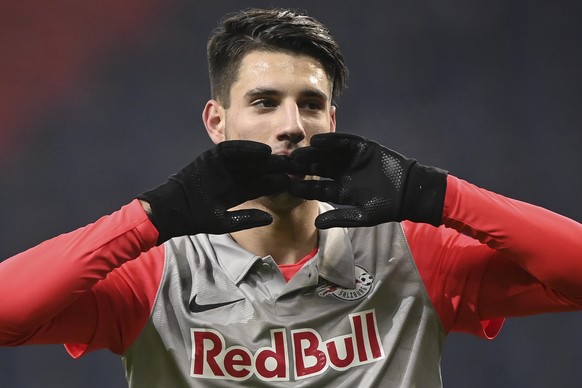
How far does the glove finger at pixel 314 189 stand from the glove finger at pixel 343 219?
3 centimetres

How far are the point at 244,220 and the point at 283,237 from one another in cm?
21

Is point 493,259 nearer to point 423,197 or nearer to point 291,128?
point 423,197

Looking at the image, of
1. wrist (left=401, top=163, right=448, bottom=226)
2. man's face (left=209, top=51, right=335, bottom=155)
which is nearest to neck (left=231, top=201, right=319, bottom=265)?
man's face (left=209, top=51, right=335, bottom=155)

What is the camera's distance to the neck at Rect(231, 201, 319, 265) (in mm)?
1622

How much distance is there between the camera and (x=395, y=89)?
2.63 m

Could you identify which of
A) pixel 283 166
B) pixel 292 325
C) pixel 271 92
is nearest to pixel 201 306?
pixel 292 325

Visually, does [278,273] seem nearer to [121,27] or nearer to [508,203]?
[508,203]

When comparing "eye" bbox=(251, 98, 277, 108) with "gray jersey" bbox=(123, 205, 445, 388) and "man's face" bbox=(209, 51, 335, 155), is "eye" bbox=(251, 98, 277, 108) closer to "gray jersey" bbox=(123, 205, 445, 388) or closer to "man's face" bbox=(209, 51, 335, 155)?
"man's face" bbox=(209, 51, 335, 155)

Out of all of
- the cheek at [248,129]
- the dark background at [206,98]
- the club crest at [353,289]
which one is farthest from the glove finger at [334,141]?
the dark background at [206,98]

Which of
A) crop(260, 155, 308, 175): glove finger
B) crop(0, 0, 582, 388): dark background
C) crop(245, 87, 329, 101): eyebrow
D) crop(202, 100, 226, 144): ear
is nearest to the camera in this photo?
crop(260, 155, 308, 175): glove finger

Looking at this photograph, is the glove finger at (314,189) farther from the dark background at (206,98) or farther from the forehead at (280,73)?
the dark background at (206,98)

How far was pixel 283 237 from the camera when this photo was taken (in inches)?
64.1

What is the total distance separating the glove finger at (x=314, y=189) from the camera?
4.80 feet

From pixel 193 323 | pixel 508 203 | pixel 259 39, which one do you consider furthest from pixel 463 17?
pixel 193 323
